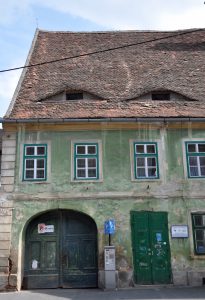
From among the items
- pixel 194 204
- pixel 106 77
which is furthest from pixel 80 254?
pixel 106 77

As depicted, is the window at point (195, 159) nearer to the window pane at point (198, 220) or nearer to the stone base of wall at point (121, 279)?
the window pane at point (198, 220)

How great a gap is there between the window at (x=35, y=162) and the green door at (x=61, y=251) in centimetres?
140

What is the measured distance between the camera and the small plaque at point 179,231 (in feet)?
42.6

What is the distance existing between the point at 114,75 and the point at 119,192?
18.2 feet

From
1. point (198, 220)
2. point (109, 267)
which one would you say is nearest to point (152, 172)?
point (198, 220)

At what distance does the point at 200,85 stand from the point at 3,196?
8.67 m

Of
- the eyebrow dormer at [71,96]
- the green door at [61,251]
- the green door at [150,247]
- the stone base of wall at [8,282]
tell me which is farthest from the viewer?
the eyebrow dormer at [71,96]

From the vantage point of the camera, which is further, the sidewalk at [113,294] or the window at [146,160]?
the window at [146,160]

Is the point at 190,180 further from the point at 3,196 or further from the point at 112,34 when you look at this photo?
the point at 112,34

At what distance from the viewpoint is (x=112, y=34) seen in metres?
19.9

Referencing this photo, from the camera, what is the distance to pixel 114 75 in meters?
16.4

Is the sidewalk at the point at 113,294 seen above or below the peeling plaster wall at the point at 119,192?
below

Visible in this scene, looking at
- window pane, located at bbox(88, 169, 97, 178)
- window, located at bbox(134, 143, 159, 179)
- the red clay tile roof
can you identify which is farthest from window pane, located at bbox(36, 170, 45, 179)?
window, located at bbox(134, 143, 159, 179)

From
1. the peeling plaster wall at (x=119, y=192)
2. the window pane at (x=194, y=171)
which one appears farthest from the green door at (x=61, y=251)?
the window pane at (x=194, y=171)
